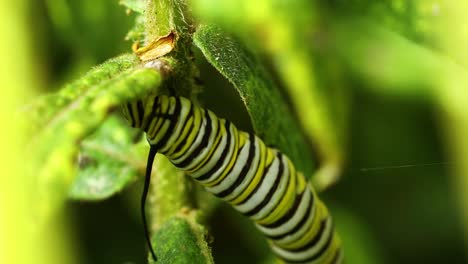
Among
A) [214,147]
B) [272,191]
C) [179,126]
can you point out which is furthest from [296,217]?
[179,126]

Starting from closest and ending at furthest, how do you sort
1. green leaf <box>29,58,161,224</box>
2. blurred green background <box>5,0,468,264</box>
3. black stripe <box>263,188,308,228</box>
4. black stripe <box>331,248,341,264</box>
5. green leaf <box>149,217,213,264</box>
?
green leaf <box>29,58,161,224</box>
green leaf <box>149,217,213,264</box>
black stripe <box>263,188,308,228</box>
black stripe <box>331,248,341,264</box>
blurred green background <box>5,0,468,264</box>

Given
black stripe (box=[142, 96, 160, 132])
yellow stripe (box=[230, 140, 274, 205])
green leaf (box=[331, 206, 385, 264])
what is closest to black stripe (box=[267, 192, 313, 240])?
yellow stripe (box=[230, 140, 274, 205])

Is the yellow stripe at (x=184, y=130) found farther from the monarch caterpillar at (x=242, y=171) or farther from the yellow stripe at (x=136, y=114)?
the yellow stripe at (x=136, y=114)

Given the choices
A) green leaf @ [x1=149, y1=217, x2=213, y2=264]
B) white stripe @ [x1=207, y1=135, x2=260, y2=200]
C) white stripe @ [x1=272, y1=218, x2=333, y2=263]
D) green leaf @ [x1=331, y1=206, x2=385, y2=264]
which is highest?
green leaf @ [x1=331, y1=206, x2=385, y2=264]

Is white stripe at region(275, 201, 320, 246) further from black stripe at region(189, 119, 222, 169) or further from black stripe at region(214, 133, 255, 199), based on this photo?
black stripe at region(189, 119, 222, 169)

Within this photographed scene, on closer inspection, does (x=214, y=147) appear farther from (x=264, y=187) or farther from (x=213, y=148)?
(x=264, y=187)

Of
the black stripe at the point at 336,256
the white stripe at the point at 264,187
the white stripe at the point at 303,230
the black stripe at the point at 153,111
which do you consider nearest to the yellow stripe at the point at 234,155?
the white stripe at the point at 264,187
